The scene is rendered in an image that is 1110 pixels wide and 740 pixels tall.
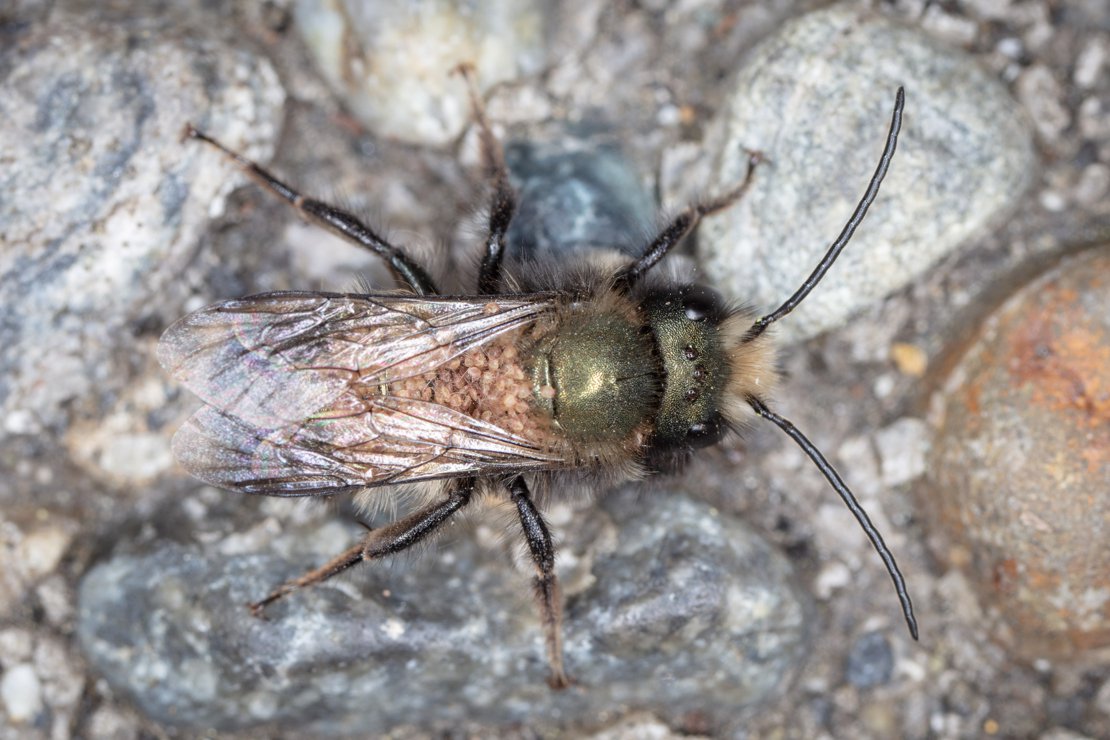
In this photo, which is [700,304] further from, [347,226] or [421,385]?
[347,226]

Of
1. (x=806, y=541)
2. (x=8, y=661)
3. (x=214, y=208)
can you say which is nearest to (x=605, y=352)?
(x=806, y=541)

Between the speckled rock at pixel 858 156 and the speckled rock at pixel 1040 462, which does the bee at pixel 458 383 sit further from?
the speckled rock at pixel 1040 462

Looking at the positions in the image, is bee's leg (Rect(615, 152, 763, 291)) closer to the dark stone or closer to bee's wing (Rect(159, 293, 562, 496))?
the dark stone

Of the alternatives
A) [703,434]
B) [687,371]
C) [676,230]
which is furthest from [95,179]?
[703,434]

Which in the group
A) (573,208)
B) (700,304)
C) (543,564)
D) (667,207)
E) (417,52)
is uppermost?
(417,52)

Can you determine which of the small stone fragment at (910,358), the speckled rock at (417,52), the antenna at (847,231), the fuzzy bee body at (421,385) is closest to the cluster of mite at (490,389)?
the fuzzy bee body at (421,385)

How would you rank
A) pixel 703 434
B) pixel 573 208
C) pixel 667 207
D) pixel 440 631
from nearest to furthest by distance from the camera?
pixel 703 434 → pixel 440 631 → pixel 573 208 → pixel 667 207

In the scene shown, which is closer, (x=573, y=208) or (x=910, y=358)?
(x=573, y=208)
